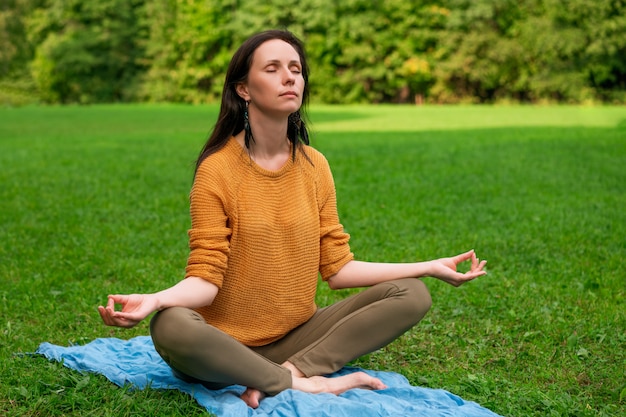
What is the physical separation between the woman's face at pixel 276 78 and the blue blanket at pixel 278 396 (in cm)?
110

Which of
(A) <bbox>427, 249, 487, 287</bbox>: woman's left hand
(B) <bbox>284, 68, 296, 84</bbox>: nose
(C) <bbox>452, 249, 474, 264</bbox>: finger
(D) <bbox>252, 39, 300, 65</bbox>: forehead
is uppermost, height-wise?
(D) <bbox>252, 39, 300, 65</bbox>: forehead

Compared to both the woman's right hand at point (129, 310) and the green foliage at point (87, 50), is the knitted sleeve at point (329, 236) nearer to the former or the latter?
the woman's right hand at point (129, 310)

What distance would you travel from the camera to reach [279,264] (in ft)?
10.1

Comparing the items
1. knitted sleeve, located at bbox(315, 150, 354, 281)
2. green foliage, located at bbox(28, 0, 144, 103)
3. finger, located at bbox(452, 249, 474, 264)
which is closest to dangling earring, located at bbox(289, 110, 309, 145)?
knitted sleeve, located at bbox(315, 150, 354, 281)

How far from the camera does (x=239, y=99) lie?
10.3 ft

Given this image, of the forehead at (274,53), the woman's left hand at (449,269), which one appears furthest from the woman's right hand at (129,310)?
the woman's left hand at (449,269)

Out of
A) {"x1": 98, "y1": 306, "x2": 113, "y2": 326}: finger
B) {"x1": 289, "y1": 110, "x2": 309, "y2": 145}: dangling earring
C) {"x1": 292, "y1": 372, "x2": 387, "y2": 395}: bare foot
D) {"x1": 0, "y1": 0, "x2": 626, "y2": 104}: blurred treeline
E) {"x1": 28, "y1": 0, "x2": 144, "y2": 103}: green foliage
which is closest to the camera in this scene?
{"x1": 98, "y1": 306, "x2": 113, "y2": 326}: finger

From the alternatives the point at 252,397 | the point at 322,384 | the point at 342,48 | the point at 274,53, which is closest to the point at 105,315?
the point at 252,397

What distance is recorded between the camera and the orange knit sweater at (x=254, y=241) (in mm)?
2959

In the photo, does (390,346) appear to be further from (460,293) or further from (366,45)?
(366,45)

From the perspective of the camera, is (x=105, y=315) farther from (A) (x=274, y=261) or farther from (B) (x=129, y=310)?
(A) (x=274, y=261)

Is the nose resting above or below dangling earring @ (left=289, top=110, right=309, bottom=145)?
above

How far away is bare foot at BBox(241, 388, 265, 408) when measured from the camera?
2883mm

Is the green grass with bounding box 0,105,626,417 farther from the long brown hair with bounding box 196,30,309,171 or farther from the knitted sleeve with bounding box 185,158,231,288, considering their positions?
the long brown hair with bounding box 196,30,309,171
